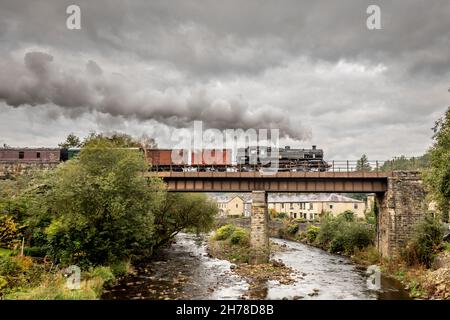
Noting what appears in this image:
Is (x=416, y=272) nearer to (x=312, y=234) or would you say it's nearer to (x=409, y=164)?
(x=312, y=234)

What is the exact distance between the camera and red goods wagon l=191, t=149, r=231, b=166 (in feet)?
126

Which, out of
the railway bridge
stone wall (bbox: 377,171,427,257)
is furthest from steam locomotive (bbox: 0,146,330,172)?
stone wall (bbox: 377,171,427,257)

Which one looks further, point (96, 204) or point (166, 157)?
point (166, 157)

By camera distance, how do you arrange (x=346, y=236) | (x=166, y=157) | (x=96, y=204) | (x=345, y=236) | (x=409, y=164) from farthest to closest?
(x=409, y=164) → (x=166, y=157) → (x=345, y=236) → (x=346, y=236) → (x=96, y=204)

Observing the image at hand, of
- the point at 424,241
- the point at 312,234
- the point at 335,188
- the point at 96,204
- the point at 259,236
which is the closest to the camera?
the point at 96,204

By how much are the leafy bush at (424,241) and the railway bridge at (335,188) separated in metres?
1.63

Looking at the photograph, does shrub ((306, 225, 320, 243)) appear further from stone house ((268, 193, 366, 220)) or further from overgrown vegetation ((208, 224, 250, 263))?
stone house ((268, 193, 366, 220))

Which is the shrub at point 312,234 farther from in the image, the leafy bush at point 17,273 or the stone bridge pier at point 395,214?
the leafy bush at point 17,273

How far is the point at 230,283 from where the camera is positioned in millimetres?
23281

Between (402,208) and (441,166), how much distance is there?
1062 cm

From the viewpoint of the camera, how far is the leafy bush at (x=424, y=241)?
84.6ft

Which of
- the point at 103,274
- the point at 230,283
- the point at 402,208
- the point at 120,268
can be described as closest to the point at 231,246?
the point at 230,283
